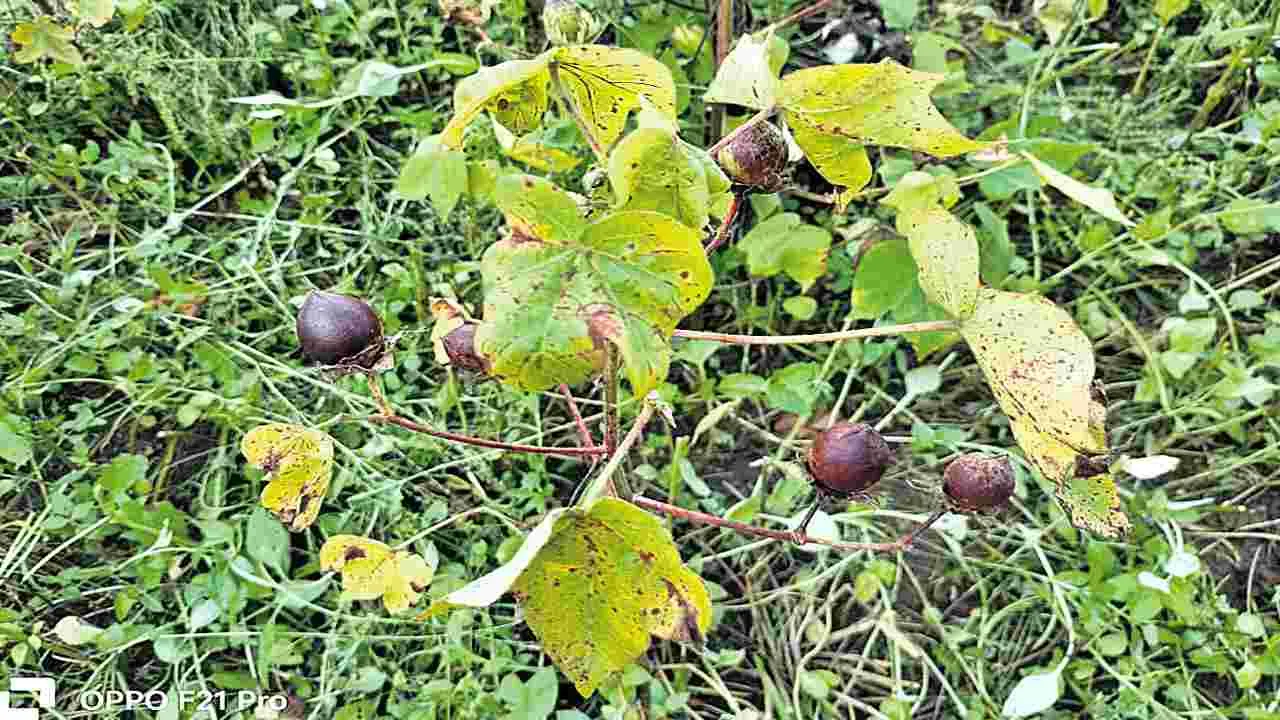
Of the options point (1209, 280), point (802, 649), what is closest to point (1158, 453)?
point (1209, 280)

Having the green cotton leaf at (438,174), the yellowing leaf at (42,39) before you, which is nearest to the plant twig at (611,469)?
the green cotton leaf at (438,174)

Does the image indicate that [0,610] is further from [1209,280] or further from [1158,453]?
[1209,280]

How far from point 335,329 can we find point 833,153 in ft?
1.20

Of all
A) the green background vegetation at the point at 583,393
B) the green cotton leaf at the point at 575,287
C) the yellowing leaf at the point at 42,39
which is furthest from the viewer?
the yellowing leaf at the point at 42,39

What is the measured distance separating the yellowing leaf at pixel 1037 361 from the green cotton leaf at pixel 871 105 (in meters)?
0.12

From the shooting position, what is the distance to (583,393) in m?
1.23

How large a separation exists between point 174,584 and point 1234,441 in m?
1.23

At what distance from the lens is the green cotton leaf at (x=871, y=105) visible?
620 mm

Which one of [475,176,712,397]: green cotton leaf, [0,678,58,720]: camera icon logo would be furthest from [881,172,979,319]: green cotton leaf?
[0,678,58,720]: camera icon logo

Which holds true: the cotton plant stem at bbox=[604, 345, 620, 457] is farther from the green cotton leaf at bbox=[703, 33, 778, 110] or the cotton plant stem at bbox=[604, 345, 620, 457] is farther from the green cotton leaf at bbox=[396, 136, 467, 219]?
the green cotton leaf at bbox=[396, 136, 467, 219]

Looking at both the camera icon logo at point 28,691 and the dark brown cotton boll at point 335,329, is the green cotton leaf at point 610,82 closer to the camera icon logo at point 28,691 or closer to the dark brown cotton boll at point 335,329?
the dark brown cotton boll at point 335,329

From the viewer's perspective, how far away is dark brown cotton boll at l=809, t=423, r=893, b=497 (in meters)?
0.70

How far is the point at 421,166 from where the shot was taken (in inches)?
38.2

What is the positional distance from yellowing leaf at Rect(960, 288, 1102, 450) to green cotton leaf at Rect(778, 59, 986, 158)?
121 mm
